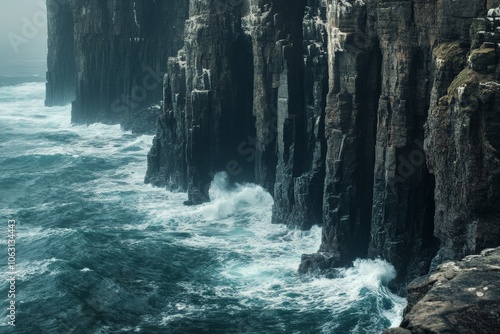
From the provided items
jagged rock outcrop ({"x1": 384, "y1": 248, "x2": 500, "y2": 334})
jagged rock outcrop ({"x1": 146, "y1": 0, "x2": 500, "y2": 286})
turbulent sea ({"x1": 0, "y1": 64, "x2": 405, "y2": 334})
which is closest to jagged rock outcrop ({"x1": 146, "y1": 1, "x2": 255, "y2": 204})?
jagged rock outcrop ({"x1": 146, "y1": 0, "x2": 500, "y2": 286})

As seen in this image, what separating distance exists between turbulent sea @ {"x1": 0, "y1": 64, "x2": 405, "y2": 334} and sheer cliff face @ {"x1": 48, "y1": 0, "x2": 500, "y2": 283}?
305 cm

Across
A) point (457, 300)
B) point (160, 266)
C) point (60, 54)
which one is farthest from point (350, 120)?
point (60, 54)

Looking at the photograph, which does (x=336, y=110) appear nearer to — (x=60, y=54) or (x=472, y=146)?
(x=472, y=146)

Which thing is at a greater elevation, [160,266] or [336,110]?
[336,110]

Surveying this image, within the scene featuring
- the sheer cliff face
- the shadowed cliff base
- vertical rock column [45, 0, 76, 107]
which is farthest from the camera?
vertical rock column [45, 0, 76, 107]

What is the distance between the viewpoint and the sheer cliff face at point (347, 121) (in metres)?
45.3

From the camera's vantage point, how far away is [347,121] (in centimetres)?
6156

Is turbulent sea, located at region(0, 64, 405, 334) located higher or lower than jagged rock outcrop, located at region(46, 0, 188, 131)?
lower

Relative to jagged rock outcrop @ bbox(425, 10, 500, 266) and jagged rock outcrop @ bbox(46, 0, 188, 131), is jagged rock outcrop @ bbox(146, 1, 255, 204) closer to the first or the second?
jagged rock outcrop @ bbox(46, 0, 188, 131)

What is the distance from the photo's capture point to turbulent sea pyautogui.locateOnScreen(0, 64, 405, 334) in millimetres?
55031

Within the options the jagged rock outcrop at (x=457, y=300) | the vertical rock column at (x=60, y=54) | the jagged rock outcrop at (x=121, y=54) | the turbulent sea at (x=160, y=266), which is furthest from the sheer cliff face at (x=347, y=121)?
the vertical rock column at (x=60, y=54)

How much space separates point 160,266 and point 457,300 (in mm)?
43347

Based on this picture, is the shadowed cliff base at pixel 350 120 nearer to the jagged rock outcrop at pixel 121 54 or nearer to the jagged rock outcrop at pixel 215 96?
the jagged rock outcrop at pixel 215 96

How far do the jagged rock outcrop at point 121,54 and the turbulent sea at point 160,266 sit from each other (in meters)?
27.3
